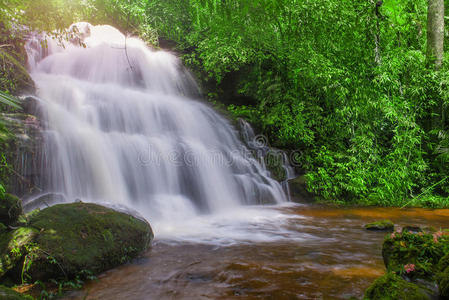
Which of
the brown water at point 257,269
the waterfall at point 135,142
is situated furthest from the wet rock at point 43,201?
the brown water at point 257,269

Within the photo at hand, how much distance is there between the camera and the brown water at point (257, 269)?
99.3 inches

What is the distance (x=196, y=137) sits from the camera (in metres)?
8.65

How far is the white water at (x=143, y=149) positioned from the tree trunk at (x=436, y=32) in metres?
5.49

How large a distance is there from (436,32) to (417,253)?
838 centimetres

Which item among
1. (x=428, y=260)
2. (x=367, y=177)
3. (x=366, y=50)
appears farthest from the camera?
(x=366, y=50)

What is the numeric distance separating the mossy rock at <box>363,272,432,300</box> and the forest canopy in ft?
19.8

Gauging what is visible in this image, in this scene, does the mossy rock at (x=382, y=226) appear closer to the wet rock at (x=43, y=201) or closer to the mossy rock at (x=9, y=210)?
the mossy rock at (x=9, y=210)

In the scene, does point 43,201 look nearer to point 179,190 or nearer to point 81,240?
point 81,240

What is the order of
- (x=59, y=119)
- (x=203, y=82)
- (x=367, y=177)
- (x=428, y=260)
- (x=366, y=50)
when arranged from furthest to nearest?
1. (x=203, y=82)
2. (x=366, y=50)
3. (x=367, y=177)
4. (x=59, y=119)
5. (x=428, y=260)

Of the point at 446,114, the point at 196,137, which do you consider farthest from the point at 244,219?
the point at 446,114

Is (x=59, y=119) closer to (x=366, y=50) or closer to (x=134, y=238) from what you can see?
(x=134, y=238)

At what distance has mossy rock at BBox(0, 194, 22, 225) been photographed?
3225 mm

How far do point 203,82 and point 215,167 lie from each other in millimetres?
5410

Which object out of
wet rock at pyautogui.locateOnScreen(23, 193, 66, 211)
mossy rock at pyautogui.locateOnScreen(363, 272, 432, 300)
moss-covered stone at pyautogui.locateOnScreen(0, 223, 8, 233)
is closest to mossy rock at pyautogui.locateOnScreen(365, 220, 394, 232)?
mossy rock at pyautogui.locateOnScreen(363, 272, 432, 300)
